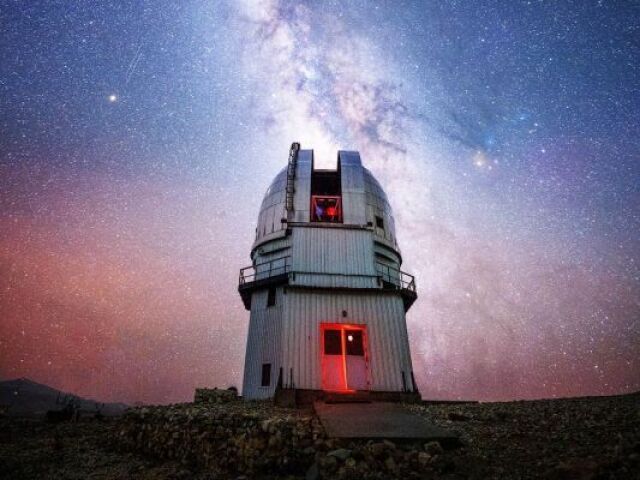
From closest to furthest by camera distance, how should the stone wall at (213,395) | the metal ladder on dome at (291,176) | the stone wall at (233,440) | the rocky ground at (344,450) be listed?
the rocky ground at (344,450)
the stone wall at (233,440)
the stone wall at (213,395)
the metal ladder on dome at (291,176)

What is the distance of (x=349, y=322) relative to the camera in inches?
533

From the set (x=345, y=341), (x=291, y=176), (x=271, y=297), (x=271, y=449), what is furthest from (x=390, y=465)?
(x=291, y=176)

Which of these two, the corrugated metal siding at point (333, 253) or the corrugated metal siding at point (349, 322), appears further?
the corrugated metal siding at point (333, 253)

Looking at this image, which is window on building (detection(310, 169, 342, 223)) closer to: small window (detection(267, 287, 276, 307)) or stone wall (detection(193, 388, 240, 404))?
small window (detection(267, 287, 276, 307))

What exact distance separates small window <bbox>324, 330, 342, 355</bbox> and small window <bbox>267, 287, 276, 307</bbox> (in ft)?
12.7

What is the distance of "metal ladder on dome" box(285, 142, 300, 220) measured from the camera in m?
17.8

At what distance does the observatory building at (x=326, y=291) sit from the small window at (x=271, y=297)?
0.17 ft

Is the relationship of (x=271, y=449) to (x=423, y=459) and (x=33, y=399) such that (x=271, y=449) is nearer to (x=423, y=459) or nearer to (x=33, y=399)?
(x=423, y=459)

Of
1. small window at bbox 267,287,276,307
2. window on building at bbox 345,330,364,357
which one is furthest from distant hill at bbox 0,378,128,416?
window on building at bbox 345,330,364,357

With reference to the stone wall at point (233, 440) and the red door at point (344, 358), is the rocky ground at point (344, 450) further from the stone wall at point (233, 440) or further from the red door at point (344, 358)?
the red door at point (344, 358)

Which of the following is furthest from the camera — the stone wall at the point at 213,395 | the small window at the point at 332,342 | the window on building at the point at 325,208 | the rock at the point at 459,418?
the window on building at the point at 325,208

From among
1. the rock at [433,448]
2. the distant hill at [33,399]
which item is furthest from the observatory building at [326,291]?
the distant hill at [33,399]

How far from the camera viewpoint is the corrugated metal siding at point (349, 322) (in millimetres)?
12641

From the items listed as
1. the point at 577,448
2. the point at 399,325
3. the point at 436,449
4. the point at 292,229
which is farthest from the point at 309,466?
the point at 292,229
